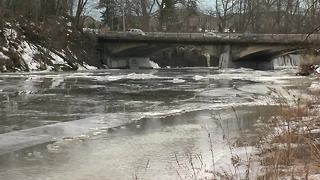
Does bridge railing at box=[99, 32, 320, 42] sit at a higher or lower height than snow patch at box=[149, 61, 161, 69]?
higher

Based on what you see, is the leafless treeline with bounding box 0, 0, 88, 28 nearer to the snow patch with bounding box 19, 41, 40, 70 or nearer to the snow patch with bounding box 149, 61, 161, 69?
the snow patch with bounding box 19, 41, 40, 70

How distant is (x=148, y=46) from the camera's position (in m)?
69.4

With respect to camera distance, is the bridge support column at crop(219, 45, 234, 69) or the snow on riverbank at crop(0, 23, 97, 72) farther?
the bridge support column at crop(219, 45, 234, 69)

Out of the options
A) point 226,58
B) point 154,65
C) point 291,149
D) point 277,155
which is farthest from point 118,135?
point 154,65

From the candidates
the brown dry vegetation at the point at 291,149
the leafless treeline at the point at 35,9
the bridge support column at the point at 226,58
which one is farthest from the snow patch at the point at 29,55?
the brown dry vegetation at the point at 291,149

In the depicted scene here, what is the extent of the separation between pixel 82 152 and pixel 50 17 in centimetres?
5531

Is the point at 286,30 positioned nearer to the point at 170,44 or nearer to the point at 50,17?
the point at 170,44

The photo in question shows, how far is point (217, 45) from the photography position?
6662cm

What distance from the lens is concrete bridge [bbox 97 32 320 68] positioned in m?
60.2

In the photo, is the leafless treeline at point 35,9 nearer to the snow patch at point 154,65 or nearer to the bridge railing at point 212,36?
the bridge railing at point 212,36

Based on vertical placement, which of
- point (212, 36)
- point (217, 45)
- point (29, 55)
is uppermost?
point (212, 36)

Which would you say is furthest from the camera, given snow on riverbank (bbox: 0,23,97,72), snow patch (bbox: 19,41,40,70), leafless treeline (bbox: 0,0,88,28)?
leafless treeline (bbox: 0,0,88,28)

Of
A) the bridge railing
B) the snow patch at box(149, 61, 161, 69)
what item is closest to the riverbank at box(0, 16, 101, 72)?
the bridge railing

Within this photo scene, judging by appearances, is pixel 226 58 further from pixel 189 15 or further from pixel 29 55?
pixel 189 15
